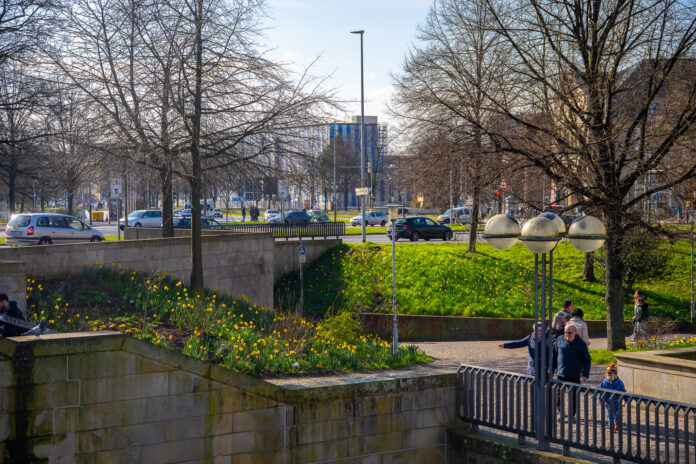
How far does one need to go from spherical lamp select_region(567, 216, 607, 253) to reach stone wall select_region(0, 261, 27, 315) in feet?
33.5

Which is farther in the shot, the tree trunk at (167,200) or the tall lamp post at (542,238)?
the tree trunk at (167,200)

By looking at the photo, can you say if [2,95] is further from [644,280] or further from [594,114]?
[644,280]

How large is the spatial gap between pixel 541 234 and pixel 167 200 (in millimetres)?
15680

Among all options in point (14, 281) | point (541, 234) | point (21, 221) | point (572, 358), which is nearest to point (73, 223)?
point (21, 221)

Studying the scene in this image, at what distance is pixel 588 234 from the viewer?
9.28 meters

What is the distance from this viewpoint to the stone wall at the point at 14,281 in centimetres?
1382

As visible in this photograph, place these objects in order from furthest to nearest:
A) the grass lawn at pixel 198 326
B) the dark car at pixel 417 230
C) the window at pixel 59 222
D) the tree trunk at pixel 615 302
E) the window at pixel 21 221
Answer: the dark car at pixel 417 230
the window at pixel 59 222
the window at pixel 21 221
the tree trunk at pixel 615 302
the grass lawn at pixel 198 326

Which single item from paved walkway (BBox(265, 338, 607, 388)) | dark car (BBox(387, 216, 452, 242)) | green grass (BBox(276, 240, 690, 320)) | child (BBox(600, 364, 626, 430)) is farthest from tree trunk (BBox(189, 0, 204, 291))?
dark car (BBox(387, 216, 452, 242))

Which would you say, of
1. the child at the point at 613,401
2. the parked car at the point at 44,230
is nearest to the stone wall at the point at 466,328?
the child at the point at 613,401

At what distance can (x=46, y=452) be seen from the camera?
8695 mm

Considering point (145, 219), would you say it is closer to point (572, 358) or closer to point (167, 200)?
point (167, 200)

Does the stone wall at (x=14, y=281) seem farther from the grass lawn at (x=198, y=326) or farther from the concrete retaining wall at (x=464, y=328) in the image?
the concrete retaining wall at (x=464, y=328)

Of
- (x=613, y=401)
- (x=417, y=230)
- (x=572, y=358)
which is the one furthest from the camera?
(x=417, y=230)

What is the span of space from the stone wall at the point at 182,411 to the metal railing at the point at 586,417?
1.72 ft
